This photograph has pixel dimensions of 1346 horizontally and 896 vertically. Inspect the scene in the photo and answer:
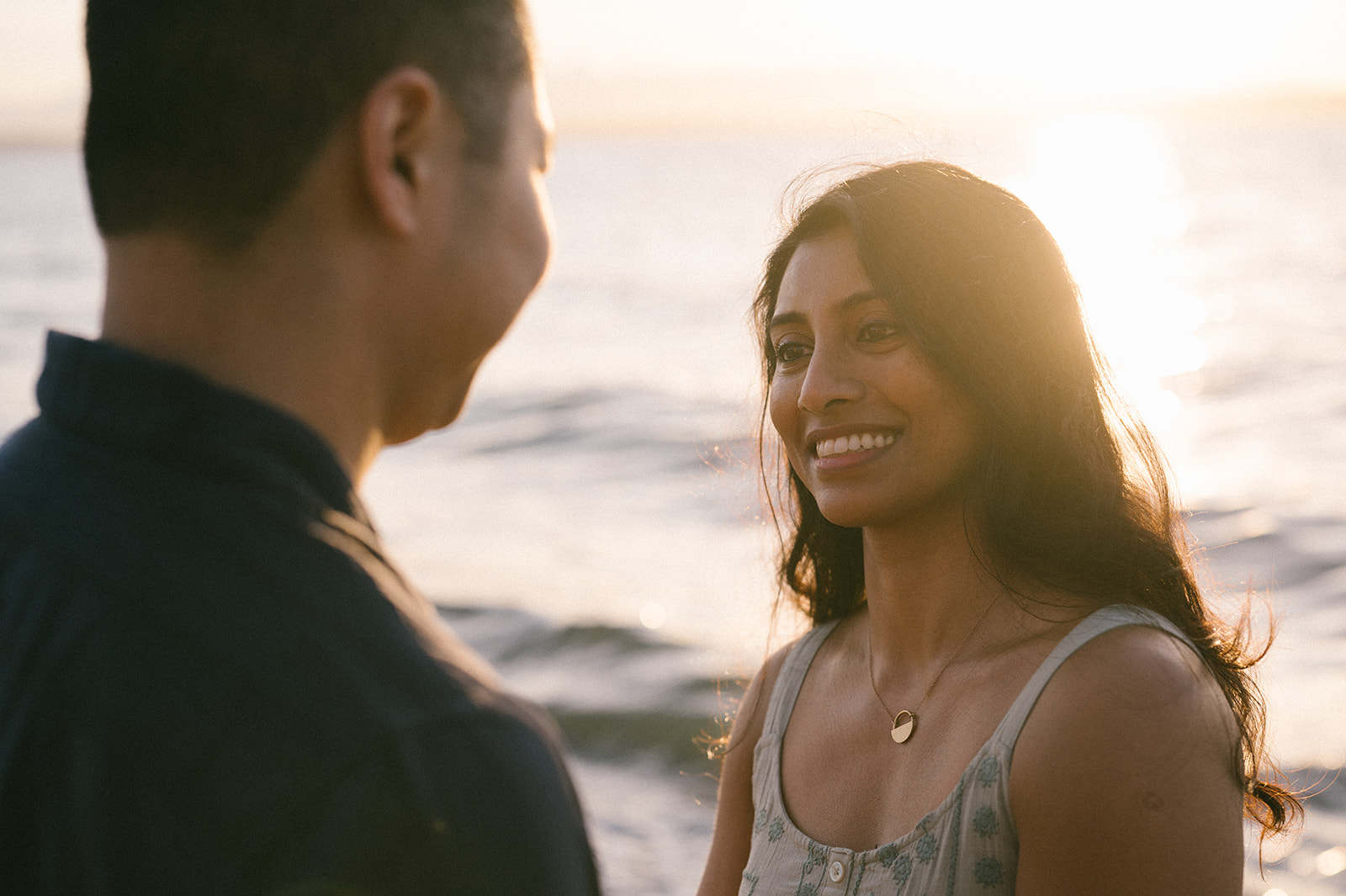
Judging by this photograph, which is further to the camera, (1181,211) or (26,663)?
(1181,211)

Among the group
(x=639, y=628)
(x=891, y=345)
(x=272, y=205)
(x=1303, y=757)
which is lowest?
(x=639, y=628)

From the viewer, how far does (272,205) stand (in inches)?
43.8

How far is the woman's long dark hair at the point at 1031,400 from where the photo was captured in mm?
2645

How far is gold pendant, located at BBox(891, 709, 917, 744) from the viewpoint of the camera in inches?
105

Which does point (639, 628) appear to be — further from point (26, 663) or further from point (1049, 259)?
point (26, 663)

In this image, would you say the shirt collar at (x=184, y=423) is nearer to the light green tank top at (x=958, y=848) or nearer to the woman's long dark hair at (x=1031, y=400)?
the light green tank top at (x=958, y=848)

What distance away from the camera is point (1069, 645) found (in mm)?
2418

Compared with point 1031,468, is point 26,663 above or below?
above

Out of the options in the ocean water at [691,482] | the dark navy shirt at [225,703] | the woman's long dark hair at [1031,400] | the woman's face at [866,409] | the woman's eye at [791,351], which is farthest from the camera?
the ocean water at [691,482]

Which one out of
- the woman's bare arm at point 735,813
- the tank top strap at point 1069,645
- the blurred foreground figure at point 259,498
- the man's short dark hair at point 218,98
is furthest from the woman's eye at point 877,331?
the man's short dark hair at point 218,98

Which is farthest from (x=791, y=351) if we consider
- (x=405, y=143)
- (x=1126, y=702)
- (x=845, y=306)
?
(x=405, y=143)

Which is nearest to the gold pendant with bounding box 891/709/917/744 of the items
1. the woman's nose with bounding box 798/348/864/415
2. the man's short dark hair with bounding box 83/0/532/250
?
the woman's nose with bounding box 798/348/864/415

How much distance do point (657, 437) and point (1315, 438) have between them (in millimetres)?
8208

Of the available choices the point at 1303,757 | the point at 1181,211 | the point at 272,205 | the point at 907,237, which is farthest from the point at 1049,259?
the point at 1181,211
